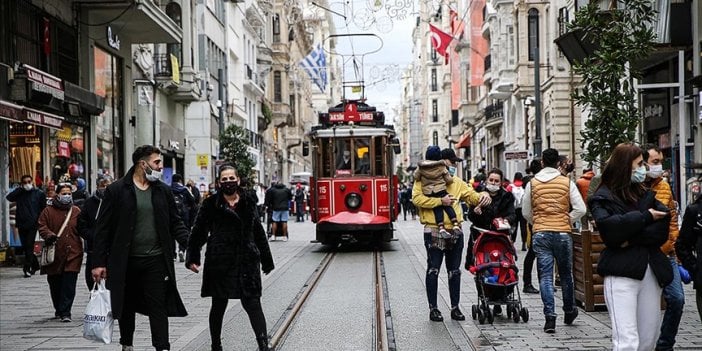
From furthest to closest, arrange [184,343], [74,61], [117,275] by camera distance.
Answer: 1. [74,61]
2. [184,343]
3. [117,275]

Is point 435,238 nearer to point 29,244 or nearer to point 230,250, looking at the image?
point 230,250

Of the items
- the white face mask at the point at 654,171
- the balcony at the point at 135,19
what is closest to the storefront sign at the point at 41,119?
the balcony at the point at 135,19

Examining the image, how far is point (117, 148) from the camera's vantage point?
1094 inches

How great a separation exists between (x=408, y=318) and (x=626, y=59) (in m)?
4.37

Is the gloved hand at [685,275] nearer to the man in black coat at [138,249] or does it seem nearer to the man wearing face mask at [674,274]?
the man wearing face mask at [674,274]

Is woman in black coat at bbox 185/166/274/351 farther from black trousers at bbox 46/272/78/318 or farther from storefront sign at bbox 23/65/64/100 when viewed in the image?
storefront sign at bbox 23/65/64/100

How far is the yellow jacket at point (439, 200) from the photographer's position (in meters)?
10.7

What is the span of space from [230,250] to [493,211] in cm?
366

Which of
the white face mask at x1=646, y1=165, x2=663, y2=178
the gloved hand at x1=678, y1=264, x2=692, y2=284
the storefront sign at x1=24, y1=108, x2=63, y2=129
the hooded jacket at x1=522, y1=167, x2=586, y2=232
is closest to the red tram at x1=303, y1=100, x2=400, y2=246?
the storefront sign at x1=24, y1=108, x2=63, y2=129

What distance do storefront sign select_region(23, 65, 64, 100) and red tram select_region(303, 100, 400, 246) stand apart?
6102mm

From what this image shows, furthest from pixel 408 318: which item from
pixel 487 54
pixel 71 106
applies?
pixel 487 54

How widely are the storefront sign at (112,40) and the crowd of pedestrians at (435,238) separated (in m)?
12.6

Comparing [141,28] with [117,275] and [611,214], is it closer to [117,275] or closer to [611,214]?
[117,275]

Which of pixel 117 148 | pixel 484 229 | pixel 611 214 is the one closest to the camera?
pixel 611 214
